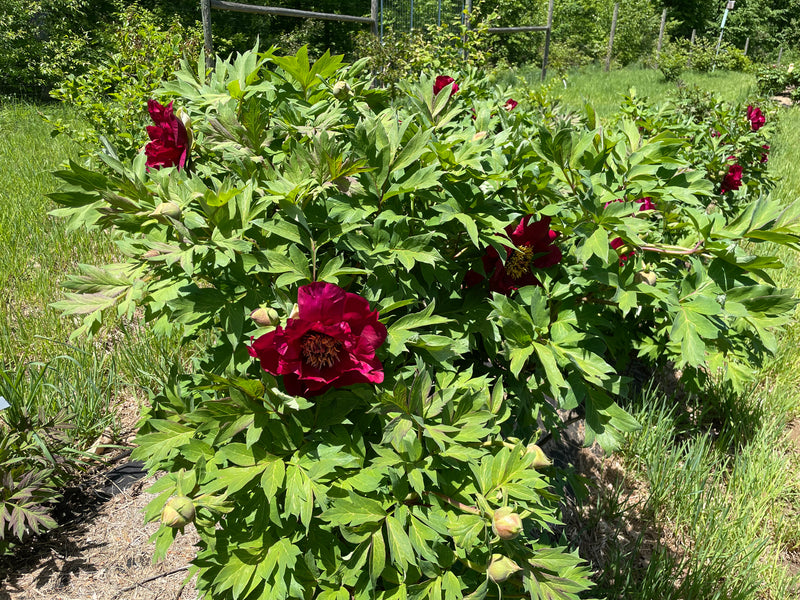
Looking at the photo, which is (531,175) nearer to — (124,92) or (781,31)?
(124,92)

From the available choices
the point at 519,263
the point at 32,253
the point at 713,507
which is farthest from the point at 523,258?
the point at 32,253

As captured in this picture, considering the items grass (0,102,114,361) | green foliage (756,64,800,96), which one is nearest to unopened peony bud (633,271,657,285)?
grass (0,102,114,361)

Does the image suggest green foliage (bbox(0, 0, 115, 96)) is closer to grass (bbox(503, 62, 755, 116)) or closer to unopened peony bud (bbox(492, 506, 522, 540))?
grass (bbox(503, 62, 755, 116))

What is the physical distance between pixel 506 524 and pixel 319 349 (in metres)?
0.45

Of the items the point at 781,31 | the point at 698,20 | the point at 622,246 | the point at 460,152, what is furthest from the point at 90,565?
the point at 781,31

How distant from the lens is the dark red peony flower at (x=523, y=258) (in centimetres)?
146

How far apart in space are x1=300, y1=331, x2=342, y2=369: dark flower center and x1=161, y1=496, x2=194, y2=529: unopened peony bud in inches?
13.6

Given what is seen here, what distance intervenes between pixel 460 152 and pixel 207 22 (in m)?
5.15

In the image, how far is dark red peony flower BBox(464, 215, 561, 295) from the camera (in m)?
1.46

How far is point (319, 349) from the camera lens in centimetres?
105

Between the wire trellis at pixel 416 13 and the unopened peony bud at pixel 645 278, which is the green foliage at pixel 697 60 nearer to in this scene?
the wire trellis at pixel 416 13

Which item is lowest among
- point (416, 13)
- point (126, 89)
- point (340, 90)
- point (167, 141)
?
point (126, 89)

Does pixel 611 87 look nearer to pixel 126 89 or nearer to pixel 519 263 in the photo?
pixel 126 89

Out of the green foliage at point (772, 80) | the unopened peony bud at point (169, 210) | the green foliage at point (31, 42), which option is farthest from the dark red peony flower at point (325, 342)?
the green foliage at point (772, 80)
